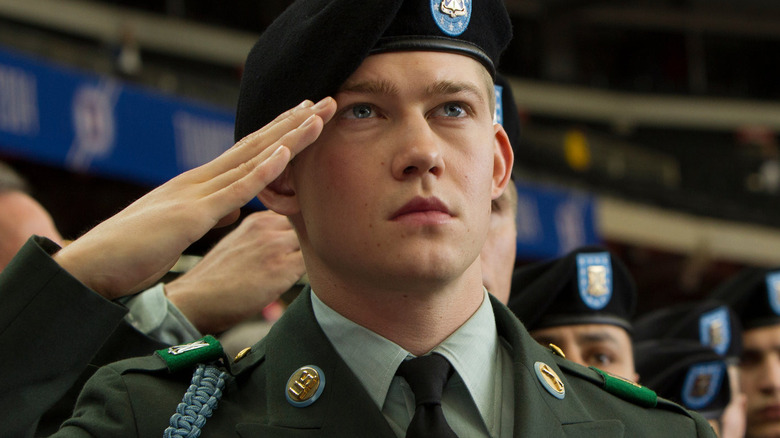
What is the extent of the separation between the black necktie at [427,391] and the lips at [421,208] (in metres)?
Answer: 0.19

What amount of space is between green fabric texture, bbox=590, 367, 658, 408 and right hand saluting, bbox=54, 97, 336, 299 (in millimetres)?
561

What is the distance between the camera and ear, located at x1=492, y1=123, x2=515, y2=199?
142cm

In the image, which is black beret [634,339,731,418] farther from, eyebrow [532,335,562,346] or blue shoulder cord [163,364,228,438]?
blue shoulder cord [163,364,228,438]

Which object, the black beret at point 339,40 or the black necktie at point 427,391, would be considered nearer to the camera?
the black necktie at point 427,391

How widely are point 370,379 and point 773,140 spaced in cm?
1760

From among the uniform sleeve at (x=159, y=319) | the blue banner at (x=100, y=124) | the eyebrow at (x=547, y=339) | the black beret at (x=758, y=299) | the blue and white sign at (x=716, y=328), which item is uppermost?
the uniform sleeve at (x=159, y=319)

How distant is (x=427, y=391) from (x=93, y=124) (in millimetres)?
6342

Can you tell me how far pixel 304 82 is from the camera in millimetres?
1271

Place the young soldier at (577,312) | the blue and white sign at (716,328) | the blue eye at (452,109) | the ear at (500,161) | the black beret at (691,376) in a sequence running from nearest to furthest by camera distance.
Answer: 1. the blue eye at (452,109)
2. the ear at (500,161)
3. the young soldier at (577,312)
4. the black beret at (691,376)
5. the blue and white sign at (716,328)

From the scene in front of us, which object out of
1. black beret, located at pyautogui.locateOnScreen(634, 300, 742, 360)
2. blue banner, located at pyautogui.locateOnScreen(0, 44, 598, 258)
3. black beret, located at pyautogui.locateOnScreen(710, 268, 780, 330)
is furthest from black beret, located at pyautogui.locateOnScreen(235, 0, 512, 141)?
blue banner, located at pyautogui.locateOnScreen(0, 44, 598, 258)

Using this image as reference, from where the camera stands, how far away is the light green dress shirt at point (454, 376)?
1213 mm

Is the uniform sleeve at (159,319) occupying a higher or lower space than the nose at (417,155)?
lower

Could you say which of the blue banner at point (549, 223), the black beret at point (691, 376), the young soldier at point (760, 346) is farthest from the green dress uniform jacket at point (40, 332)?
the blue banner at point (549, 223)

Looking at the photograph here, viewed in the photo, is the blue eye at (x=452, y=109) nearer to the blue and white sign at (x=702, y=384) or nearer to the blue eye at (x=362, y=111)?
the blue eye at (x=362, y=111)
